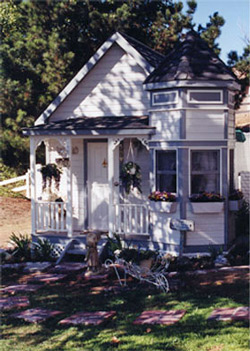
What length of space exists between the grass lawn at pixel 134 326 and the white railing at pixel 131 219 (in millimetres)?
2894

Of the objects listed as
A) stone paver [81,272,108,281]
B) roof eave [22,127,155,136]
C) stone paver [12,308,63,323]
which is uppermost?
roof eave [22,127,155,136]

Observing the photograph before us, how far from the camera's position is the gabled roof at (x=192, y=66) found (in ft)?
42.2

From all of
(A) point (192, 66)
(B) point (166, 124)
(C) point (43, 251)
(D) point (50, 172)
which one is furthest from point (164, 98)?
(C) point (43, 251)

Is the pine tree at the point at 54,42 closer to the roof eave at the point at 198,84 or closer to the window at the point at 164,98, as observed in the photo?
the window at the point at 164,98

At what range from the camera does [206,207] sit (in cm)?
1284

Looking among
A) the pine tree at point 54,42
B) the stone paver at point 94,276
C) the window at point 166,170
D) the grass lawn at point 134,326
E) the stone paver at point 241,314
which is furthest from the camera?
the pine tree at point 54,42

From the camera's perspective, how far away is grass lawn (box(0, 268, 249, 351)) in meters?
7.33

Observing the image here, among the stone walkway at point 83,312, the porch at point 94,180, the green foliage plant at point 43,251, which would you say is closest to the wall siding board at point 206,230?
the porch at point 94,180

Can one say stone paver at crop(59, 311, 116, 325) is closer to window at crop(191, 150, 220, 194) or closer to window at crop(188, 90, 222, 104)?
window at crop(191, 150, 220, 194)

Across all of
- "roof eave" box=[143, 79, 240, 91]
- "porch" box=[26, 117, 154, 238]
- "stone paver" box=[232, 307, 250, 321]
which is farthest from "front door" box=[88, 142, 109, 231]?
"stone paver" box=[232, 307, 250, 321]

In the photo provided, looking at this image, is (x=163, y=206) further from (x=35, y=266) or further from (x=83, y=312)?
(x=83, y=312)

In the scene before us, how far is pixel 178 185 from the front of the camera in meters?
13.0

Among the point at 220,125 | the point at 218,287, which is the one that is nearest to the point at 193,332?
the point at 218,287

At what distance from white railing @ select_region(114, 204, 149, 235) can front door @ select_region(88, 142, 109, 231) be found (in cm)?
57
